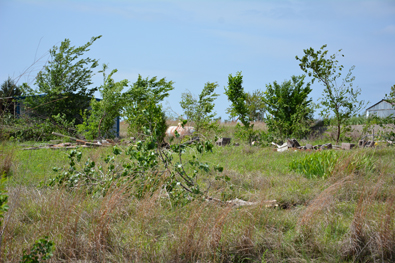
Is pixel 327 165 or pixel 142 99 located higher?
pixel 142 99

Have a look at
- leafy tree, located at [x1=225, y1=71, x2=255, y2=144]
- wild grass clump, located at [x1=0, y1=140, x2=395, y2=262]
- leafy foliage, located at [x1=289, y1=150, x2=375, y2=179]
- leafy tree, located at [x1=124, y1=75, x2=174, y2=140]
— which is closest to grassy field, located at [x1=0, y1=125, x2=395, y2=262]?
wild grass clump, located at [x1=0, y1=140, x2=395, y2=262]

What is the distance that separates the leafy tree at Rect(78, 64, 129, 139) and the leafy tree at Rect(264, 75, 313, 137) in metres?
6.33

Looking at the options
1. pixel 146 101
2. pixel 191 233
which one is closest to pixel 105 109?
pixel 146 101

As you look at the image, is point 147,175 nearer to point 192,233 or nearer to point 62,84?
point 192,233

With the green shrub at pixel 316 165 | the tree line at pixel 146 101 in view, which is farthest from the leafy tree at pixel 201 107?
the green shrub at pixel 316 165

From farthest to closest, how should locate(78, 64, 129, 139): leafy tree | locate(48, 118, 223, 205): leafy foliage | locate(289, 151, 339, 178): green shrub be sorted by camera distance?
locate(78, 64, 129, 139): leafy tree, locate(289, 151, 339, 178): green shrub, locate(48, 118, 223, 205): leafy foliage

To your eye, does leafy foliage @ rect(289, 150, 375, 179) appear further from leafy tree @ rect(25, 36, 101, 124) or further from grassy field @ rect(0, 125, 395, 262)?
leafy tree @ rect(25, 36, 101, 124)

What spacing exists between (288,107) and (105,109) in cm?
790

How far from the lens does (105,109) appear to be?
41.1 feet

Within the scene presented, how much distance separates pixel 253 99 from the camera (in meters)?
27.0

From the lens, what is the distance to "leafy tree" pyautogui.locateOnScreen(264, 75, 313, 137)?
44.2ft

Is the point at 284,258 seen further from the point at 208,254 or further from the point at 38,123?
the point at 38,123

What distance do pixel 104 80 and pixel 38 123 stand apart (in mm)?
3282

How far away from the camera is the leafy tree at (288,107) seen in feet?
44.2
